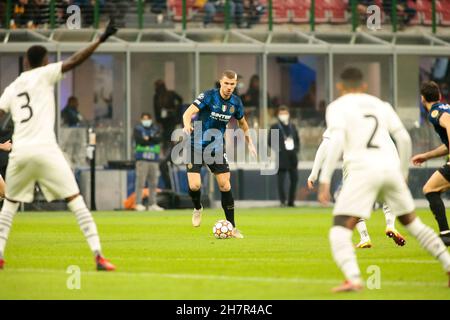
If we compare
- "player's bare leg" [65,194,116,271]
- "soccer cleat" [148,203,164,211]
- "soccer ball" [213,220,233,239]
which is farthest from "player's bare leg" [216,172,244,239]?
"soccer cleat" [148,203,164,211]

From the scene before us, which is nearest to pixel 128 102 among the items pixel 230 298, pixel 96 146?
pixel 96 146

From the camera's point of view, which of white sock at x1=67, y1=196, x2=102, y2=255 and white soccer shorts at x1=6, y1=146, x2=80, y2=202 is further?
white sock at x1=67, y1=196, x2=102, y2=255

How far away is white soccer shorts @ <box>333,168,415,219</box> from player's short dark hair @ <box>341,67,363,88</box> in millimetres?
852

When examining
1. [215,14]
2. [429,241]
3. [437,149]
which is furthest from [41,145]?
[215,14]

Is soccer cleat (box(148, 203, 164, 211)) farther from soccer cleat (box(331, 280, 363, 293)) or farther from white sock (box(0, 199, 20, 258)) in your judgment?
soccer cleat (box(331, 280, 363, 293))

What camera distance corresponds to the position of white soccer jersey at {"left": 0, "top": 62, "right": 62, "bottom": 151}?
12.0 meters

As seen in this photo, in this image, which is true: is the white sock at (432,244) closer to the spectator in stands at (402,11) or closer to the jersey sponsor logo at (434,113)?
the jersey sponsor logo at (434,113)

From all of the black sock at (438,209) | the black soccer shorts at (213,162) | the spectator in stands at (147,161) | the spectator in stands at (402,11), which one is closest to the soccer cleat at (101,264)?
the black sock at (438,209)

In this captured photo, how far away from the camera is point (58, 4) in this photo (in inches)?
1299

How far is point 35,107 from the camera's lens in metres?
12.1

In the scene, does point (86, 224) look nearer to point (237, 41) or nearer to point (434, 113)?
point (434, 113)

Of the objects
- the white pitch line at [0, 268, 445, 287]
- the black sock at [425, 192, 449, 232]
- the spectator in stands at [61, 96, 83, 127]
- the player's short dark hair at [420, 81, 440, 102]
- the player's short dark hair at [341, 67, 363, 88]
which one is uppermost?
the player's short dark hair at [341, 67, 363, 88]

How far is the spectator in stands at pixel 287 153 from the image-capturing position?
30.4 meters
